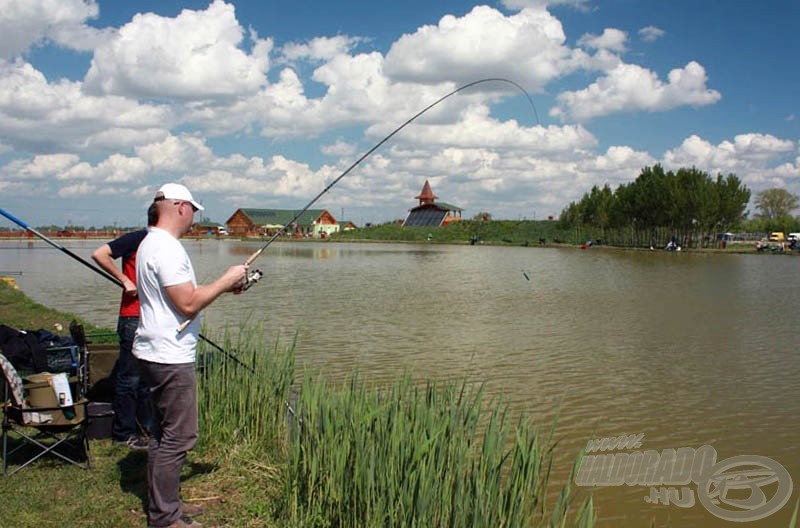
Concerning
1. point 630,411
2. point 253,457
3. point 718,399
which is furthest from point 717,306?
point 253,457

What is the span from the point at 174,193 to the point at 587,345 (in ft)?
31.4

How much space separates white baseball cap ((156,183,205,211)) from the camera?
11.4 feet

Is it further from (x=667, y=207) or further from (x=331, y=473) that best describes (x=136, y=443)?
(x=667, y=207)

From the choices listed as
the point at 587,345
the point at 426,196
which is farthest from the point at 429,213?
the point at 587,345

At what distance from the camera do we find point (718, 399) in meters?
8.24

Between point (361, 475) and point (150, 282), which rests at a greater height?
point (150, 282)

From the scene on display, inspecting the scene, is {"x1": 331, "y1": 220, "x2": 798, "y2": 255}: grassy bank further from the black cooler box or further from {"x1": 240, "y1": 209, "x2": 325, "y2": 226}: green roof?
the black cooler box

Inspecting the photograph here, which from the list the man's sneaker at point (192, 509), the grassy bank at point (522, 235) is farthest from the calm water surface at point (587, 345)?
the grassy bank at point (522, 235)

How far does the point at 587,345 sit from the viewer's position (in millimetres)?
11773

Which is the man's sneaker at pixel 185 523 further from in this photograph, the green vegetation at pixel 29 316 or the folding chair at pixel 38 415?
the green vegetation at pixel 29 316

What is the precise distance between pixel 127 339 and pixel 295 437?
4.57ft

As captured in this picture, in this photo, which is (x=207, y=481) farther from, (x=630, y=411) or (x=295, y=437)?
(x=630, y=411)

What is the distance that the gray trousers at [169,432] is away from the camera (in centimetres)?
345

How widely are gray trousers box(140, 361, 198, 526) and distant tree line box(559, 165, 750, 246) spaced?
2299 inches
